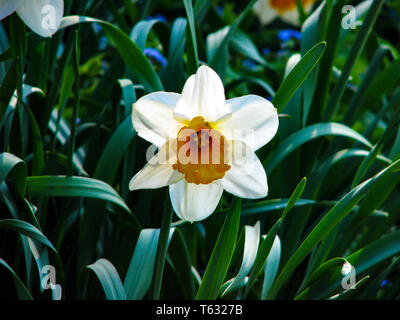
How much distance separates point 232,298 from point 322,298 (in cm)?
18

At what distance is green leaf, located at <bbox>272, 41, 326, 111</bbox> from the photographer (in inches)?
31.0

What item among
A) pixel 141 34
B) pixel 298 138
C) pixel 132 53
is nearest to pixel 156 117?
pixel 132 53

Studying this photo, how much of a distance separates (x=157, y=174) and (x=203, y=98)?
0.42 ft

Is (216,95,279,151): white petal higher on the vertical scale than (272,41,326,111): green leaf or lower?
lower

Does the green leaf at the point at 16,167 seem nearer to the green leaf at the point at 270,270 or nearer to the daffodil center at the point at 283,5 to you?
the green leaf at the point at 270,270

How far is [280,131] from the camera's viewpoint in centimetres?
120

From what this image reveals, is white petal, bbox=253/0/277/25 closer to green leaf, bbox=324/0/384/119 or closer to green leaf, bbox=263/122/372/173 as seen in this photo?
green leaf, bbox=324/0/384/119

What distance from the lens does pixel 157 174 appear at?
2.41 feet

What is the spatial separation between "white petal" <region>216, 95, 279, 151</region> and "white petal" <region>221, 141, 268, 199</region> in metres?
0.02

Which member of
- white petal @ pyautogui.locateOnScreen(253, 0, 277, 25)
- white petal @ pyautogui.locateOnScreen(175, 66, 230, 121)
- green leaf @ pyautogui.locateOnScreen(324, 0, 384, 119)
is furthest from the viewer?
white petal @ pyautogui.locateOnScreen(253, 0, 277, 25)

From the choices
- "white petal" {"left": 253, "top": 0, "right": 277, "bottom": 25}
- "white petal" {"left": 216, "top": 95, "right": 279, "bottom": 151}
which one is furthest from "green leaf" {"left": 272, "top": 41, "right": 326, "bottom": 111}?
"white petal" {"left": 253, "top": 0, "right": 277, "bottom": 25}

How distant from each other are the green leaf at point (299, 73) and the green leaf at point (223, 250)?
0.61 ft

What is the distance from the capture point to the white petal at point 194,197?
29.5 inches

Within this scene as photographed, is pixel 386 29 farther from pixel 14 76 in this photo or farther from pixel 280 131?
pixel 14 76
